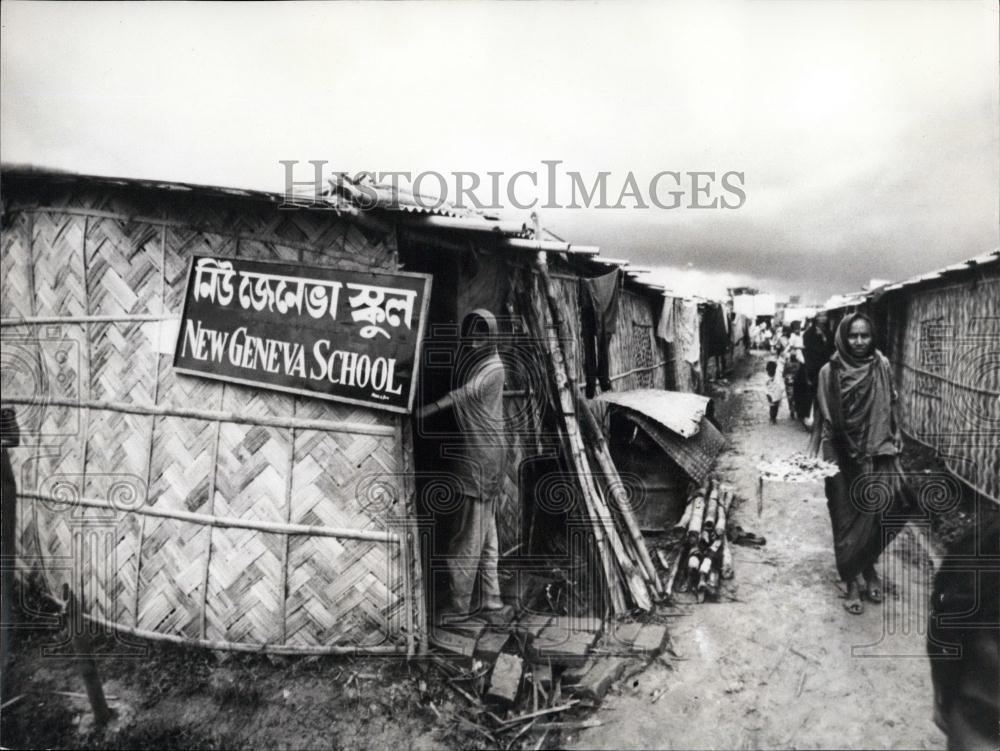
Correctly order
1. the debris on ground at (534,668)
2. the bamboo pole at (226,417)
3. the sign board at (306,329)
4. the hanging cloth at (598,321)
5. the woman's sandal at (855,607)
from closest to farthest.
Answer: the debris on ground at (534,668), the sign board at (306,329), the bamboo pole at (226,417), the woman's sandal at (855,607), the hanging cloth at (598,321)

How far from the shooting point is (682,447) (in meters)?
5.88

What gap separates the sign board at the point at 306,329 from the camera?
369cm

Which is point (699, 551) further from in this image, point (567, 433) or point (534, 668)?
point (534, 668)

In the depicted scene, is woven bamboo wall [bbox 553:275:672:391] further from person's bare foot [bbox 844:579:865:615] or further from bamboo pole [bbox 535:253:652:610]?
person's bare foot [bbox 844:579:865:615]

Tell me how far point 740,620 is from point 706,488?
2.16 metres

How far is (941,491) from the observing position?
Answer: 5.12m

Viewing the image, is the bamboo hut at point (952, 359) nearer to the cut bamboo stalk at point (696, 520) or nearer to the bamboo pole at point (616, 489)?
the cut bamboo stalk at point (696, 520)

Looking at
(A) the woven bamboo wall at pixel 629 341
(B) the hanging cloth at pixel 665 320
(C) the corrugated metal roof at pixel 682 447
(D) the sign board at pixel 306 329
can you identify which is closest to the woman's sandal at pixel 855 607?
(C) the corrugated metal roof at pixel 682 447

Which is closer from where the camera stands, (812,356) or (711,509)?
(711,509)

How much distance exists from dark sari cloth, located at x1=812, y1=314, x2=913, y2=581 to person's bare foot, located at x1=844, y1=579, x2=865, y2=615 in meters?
0.09

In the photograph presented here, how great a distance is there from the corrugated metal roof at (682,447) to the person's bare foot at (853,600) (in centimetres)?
170

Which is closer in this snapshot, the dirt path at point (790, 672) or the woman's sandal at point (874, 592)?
the dirt path at point (790, 672)

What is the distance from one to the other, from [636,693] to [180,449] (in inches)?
143

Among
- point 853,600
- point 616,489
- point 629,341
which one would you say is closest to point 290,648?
point 616,489
